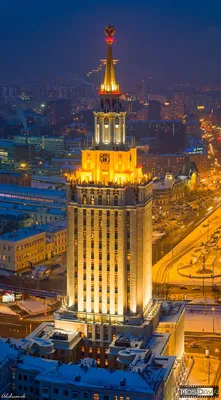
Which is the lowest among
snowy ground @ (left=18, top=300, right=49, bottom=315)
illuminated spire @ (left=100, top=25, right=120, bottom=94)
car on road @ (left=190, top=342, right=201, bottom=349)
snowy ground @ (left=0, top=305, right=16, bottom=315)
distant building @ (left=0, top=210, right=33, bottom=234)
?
car on road @ (left=190, top=342, right=201, bottom=349)

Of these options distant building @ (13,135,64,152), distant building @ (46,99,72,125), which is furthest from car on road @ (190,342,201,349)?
distant building @ (46,99,72,125)

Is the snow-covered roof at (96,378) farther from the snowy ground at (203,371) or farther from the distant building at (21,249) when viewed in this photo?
the distant building at (21,249)

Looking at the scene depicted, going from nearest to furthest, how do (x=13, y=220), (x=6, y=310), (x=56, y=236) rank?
1. (x=6, y=310)
2. (x=56, y=236)
3. (x=13, y=220)

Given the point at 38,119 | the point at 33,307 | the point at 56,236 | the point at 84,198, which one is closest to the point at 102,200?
the point at 84,198

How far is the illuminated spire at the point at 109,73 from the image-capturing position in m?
26.8

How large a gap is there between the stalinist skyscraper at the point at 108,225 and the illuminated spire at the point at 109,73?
0.03 m

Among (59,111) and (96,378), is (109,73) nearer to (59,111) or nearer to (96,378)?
(96,378)

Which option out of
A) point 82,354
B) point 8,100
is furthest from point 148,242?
point 8,100

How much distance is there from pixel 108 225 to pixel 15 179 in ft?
115

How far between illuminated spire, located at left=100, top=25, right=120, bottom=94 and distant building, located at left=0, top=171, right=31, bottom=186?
3361 centimetres

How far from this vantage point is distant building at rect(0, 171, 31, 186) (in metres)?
60.1

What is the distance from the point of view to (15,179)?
60.3 m

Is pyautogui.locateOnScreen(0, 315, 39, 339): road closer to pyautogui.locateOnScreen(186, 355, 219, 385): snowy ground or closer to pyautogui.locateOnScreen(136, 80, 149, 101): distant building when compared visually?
pyautogui.locateOnScreen(186, 355, 219, 385): snowy ground

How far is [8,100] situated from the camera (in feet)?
366
